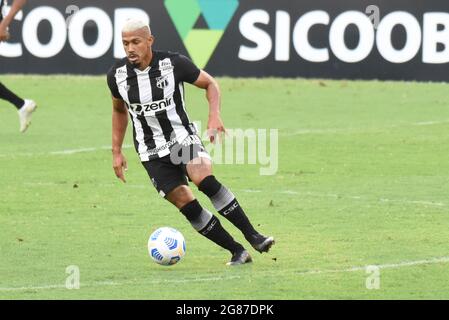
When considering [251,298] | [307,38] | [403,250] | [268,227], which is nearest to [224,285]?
[251,298]

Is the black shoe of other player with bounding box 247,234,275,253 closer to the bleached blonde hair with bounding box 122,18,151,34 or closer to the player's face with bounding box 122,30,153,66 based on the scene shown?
the player's face with bounding box 122,30,153,66

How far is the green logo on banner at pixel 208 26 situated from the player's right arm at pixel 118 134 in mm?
14209

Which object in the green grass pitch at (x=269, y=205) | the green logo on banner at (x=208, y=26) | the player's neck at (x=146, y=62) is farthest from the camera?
the green logo on banner at (x=208, y=26)

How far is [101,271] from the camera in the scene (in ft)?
32.4

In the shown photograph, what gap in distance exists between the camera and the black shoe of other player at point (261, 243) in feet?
32.9

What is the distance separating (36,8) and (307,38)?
502cm

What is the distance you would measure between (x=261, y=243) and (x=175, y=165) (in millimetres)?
898

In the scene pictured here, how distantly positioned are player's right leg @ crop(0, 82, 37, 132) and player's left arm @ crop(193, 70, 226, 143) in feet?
24.2

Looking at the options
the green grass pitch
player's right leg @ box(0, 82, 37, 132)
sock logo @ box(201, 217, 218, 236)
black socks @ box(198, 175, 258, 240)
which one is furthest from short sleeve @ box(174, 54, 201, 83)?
player's right leg @ box(0, 82, 37, 132)

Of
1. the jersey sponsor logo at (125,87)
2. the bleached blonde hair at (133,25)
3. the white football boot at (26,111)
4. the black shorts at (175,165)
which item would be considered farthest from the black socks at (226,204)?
the white football boot at (26,111)

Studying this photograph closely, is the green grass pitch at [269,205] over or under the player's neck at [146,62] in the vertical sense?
under

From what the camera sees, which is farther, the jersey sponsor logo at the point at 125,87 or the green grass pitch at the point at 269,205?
the jersey sponsor logo at the point at 125,87

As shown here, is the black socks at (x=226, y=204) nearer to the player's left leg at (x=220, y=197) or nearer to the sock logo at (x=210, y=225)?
the player's left leg at (x=220, y=197)

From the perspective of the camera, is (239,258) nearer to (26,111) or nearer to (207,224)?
(207,224)
